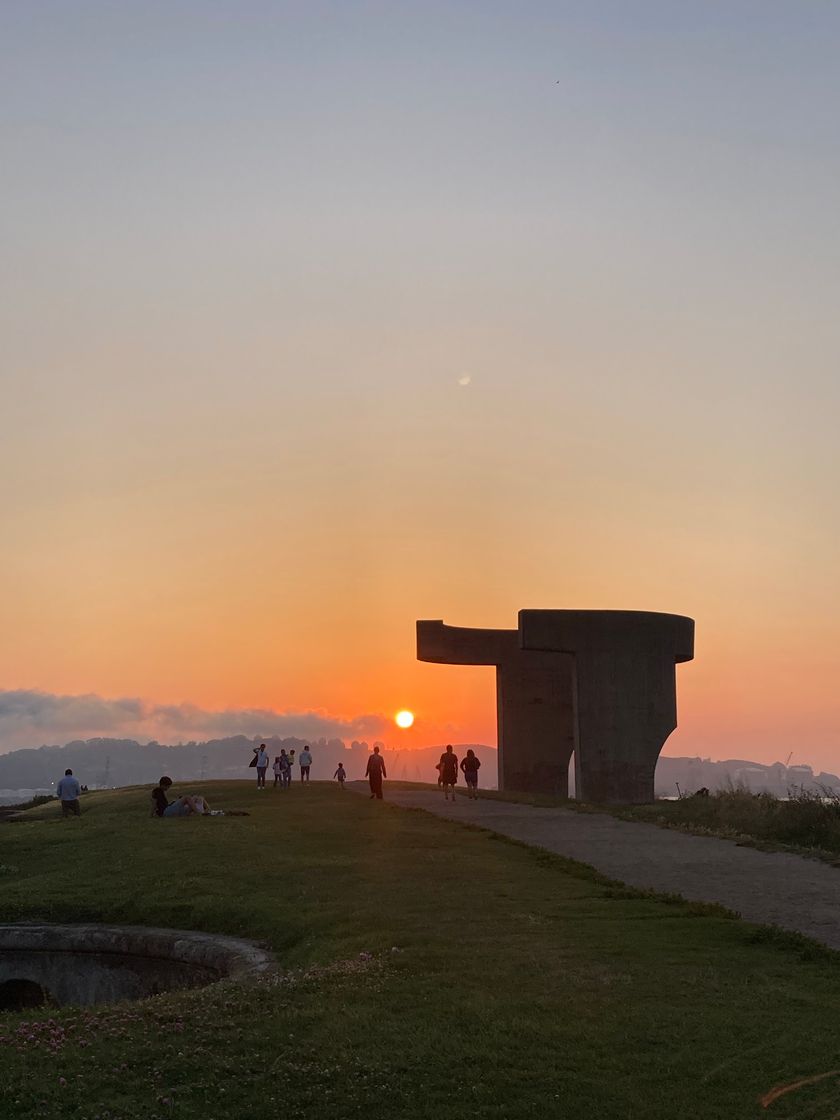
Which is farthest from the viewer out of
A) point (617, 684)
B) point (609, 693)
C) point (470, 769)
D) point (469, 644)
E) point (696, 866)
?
point (469, 644)

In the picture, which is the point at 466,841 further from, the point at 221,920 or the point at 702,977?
the point at 702,977

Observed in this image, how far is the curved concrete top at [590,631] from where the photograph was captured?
37.1m

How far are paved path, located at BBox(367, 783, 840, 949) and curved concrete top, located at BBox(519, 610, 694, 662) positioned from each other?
1070 cm

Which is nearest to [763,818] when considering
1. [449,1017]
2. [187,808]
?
[187,808]

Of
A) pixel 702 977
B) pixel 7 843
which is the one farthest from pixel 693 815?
pixel 702 977

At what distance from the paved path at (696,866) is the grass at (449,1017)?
105cm

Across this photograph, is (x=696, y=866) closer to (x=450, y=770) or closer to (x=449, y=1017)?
(x=449, y=1017)

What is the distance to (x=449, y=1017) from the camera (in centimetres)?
823

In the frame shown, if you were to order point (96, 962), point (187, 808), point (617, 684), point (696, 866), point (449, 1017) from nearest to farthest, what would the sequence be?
point (449, 1017) → point (96, 962) → point (696, 866) → point (187, 808) → point (617, 684)

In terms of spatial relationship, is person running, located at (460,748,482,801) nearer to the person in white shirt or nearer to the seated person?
the person in white shirt

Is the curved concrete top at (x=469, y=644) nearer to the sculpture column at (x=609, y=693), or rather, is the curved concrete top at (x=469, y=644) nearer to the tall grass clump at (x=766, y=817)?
the sculpture column at (x=609, y=693)

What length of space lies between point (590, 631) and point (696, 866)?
20.1m

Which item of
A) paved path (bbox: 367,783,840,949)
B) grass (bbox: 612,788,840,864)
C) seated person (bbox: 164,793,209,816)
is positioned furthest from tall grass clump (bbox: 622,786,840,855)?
seated person (bbox: 164,793,209,816)

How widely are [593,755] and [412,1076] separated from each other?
30.3 metres
